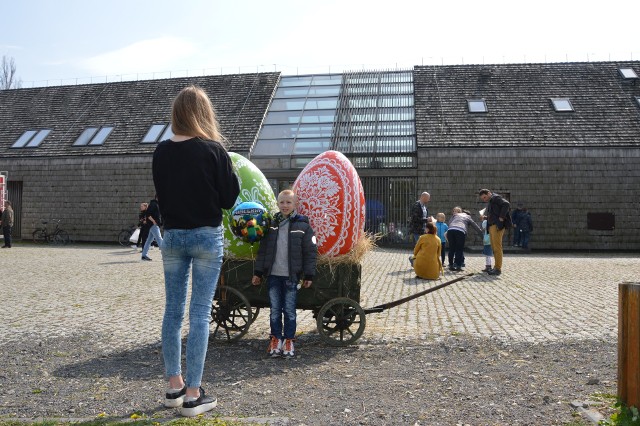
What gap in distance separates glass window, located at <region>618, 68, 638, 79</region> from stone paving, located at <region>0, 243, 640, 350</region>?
12.7 metres

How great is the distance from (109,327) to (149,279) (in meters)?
4.93

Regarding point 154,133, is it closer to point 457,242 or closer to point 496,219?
point 457,242

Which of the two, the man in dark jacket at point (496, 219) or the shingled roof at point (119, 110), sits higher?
the shingled roof at point (119, 110)

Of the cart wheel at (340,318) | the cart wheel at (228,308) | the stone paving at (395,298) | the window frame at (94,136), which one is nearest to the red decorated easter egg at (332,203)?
the cart wheel at (340,318)

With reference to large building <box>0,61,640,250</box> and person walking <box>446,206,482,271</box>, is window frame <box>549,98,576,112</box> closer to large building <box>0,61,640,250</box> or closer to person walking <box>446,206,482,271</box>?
large building <box>0,61,640,250</box>

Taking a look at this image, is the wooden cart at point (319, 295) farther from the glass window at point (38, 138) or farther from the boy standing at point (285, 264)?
the glass window at point (38, 138)

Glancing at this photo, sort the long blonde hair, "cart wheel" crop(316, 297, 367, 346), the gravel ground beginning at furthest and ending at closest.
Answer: "cart wheel" crop(316, 297, 367, 346) → the long blonde hair → the gravel ground

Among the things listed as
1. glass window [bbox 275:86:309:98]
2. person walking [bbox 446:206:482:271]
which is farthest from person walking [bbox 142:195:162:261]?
glass window [bbox 275:86:309:98]

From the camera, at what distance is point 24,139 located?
27047 millimetres

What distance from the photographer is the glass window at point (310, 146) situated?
2314 centimetres

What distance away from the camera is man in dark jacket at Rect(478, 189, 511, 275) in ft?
42.4

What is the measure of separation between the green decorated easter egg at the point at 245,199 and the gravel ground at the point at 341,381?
0.98 meters

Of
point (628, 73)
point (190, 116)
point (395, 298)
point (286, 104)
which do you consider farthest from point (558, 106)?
point (190, 116)

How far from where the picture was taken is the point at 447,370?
16.9ft
